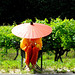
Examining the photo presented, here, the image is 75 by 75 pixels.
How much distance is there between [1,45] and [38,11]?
965cm

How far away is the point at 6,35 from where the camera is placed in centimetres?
459

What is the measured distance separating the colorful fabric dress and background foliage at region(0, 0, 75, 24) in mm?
10237

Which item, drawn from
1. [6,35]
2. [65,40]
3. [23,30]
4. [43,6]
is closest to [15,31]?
[23,30]

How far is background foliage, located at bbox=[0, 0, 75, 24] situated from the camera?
13507 mm

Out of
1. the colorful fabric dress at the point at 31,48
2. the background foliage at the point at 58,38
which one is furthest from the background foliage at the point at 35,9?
the colorful fabric dress at the point at 31,48

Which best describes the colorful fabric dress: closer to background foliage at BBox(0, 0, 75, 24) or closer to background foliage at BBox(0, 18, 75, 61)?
background foliage at BBox(0, 18, 75, 61)

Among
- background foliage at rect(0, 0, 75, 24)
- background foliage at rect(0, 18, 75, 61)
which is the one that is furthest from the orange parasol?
background foliage at rect(0, 0, 75, 24)

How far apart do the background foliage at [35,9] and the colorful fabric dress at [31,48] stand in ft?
33.6

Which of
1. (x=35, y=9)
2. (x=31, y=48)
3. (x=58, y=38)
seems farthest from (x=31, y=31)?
(x=35, y=9)

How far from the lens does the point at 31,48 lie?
11.5 feet

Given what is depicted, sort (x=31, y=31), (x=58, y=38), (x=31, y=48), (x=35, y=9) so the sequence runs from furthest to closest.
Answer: (x=35, y=9) < (x=58, y=38) < (x=31, y=48) < (x=31, y=31)

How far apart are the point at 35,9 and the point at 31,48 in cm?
1069

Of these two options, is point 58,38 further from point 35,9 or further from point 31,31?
point 35,9

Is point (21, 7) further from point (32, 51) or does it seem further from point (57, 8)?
point (32, 51)
